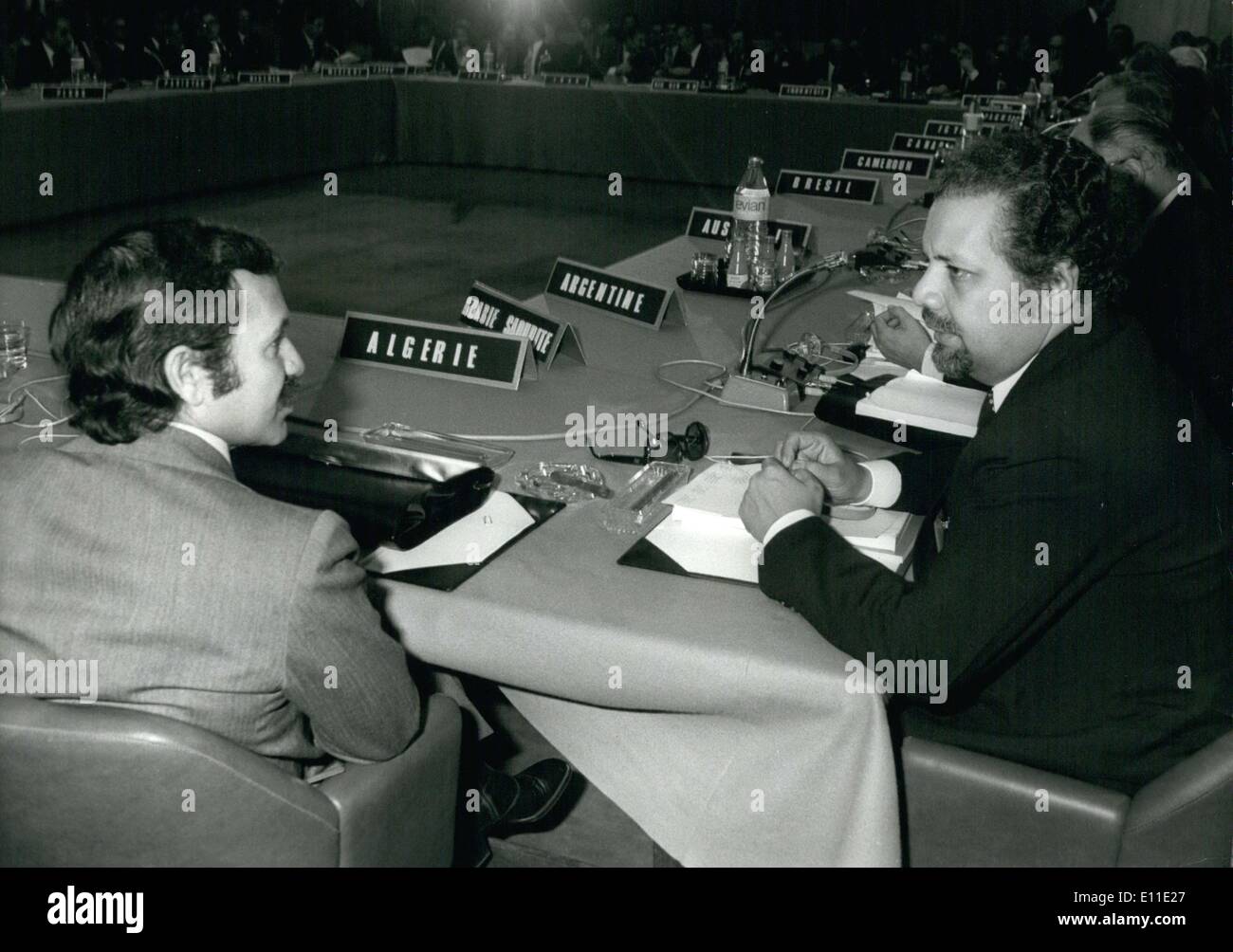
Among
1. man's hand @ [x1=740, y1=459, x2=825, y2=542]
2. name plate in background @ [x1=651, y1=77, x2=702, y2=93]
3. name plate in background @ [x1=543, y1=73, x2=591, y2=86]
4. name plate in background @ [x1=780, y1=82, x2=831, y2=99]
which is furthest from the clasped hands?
name plate in background @ [x1=543, y1=73, x2=591, y2=86]

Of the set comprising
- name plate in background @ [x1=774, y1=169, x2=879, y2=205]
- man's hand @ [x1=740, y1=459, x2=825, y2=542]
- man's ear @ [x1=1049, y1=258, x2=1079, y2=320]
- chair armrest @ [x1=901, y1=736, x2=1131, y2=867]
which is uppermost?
man's ear @ [x1=1049, y1=258, x2=1079, y2=320]

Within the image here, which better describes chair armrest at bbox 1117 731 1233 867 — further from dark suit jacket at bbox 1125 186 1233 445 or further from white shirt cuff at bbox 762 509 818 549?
dark suit jacket at bbox 1125 186 1233 445

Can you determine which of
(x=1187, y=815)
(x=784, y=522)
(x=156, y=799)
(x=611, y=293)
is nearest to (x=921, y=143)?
(x=611, y=293)

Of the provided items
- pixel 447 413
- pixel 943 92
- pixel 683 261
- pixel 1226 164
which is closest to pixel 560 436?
pixel 447 413

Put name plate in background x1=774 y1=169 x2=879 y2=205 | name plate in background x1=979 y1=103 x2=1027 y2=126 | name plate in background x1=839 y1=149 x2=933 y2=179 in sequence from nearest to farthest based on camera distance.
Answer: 1. name plate in background x1=774 y1=169 x2=879 y2=205
2. name plate in background x1=839 y1=149 x2=933 y2=179
3. name plate in background x1=979 y1=103 x2=1027 y2=126

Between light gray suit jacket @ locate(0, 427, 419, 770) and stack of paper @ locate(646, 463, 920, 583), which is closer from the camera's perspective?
light gray suit jacket @ locate(0, 427, 419, 770)

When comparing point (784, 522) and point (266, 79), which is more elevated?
point (266, 79)

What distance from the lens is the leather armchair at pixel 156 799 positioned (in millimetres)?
924

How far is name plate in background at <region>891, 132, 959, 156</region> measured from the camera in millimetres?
5705

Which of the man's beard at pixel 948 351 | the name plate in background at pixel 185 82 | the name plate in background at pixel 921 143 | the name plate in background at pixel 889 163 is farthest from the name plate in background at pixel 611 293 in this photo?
the name plate in background at pixel 185 82

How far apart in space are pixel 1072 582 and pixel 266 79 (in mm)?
7880

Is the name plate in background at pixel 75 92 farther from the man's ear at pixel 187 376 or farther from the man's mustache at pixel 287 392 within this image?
the man's ear at pixel 187 376

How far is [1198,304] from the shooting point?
2.53 m

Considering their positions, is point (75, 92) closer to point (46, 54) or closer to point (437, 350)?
point (46, 54)
